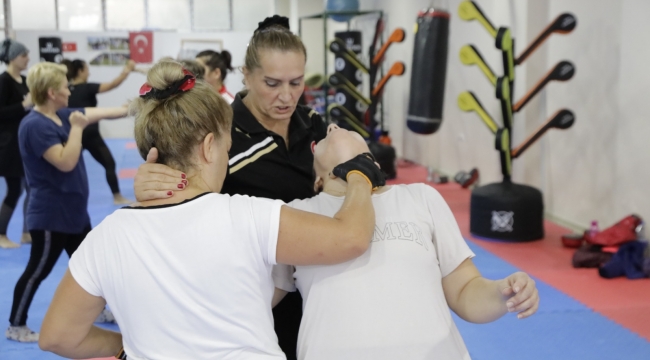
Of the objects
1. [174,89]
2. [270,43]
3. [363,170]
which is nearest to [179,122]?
[174,89]

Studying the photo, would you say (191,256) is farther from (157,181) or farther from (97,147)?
(97,147)

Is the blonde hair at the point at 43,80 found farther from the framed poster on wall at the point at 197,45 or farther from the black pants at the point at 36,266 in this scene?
the framed poster on wall at the point at 197,45

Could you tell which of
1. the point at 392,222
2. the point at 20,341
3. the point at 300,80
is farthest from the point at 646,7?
the point at 20,341

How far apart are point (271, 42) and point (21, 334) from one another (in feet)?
7.32

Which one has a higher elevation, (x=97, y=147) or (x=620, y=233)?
(x=97, y=147)

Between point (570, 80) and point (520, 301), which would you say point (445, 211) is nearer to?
point (520, 301)

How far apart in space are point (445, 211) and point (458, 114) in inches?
251

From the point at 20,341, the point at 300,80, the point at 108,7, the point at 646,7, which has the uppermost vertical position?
the point at 108,7

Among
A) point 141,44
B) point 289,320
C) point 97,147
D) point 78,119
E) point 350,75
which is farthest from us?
point 141,44

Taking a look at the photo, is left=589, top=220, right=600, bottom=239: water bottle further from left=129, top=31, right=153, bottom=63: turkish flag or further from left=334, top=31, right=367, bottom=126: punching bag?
left=129, top=31, right=153, bottom=63: turkish flag

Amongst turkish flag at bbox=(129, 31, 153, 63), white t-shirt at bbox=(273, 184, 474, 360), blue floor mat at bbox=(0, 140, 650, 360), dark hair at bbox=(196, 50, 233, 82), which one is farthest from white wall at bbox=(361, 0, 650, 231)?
turkish flag at bbox=(129, 31, 153, 63)

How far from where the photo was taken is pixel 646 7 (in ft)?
14.3

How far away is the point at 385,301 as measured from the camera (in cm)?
146

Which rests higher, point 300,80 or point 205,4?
point 205,4
